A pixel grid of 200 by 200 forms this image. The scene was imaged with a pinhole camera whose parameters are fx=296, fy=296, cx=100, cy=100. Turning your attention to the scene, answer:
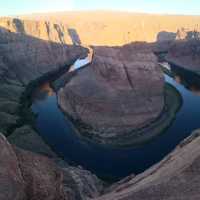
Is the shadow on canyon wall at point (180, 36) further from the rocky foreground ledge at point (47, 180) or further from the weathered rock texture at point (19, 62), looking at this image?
the rocky foreground ledge at point (47, 180)

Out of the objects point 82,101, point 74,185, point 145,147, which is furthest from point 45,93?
point 74,185

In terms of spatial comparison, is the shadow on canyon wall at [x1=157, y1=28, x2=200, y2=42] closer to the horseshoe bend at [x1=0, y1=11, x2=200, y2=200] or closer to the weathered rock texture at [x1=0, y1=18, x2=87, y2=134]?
the weathered rock texture at [x1=0, y1=18, x2=87, y2=134]

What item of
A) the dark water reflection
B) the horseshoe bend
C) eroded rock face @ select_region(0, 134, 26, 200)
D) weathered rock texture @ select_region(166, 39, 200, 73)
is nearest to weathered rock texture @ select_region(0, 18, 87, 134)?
the horseshoe bend


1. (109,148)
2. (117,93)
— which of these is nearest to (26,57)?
(117,93)

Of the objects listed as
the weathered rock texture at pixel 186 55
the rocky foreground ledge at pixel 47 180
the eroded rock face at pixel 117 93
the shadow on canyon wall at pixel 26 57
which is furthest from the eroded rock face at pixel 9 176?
the weathered rock texture at pixel 186 55

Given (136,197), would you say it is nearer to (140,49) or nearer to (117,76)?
(117,76)

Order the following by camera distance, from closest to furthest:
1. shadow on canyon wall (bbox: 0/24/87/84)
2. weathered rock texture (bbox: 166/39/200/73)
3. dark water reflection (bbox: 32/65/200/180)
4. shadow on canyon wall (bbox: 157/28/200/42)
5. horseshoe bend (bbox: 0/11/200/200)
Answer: horseshoe bend (bbox: 0/11/200/200)
dark water reflection (bbox: 32/65/200/180)
shadow on canyon wall (bbox: 0/24/87/84)
weathered rock texture (bbox: 166/39/200/73)
shadow on canyon wall (bbox: 157/28/200/42)

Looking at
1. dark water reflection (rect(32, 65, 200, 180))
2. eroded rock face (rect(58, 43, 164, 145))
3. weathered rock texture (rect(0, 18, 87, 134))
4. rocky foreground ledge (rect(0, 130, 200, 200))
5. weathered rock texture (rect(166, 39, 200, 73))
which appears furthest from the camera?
weathered rock texture (rect(166, 39, 200, 73))
